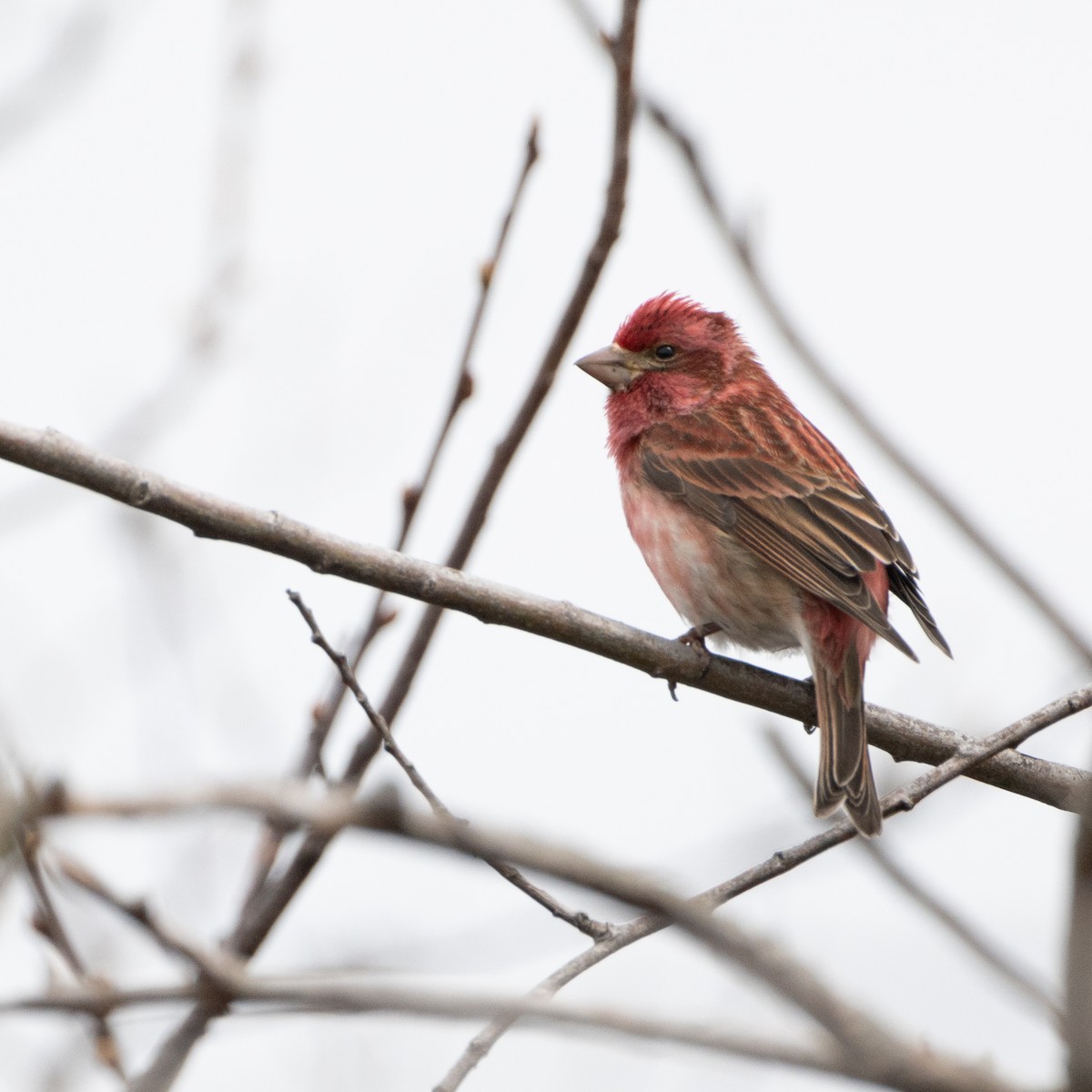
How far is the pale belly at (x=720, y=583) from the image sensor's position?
7262 millimetres

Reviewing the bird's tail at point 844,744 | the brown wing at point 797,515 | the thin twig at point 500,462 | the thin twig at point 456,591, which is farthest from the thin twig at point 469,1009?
the brown wing at point 797,515

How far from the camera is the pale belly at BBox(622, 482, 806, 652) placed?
726cm

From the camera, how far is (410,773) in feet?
14.6

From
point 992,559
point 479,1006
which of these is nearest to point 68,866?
point 479,1006

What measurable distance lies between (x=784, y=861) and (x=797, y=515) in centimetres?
346

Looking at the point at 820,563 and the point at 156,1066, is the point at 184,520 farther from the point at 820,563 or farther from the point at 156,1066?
the point at 820,563

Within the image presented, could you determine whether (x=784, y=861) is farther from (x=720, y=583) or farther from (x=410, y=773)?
(x=720, y=583)

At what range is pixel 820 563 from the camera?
282 inches

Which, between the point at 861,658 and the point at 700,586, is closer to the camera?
the point at 861,658

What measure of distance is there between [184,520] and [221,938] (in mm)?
1351

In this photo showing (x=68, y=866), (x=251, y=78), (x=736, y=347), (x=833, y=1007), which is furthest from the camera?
(x=736, y=347)

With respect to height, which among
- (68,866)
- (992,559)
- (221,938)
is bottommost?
(68,866)

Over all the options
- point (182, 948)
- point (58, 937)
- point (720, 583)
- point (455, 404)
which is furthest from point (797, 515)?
point (182, 948)

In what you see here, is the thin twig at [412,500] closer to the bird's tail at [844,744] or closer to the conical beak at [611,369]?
the bird's tail at [844,744]
